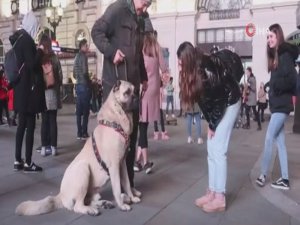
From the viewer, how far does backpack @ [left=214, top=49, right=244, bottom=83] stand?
4.71m

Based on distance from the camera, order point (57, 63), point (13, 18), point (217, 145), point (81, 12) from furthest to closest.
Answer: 1. point (13, 18)
2. point (81, 12)
3. point (57, 63)
4. point (217, 145)

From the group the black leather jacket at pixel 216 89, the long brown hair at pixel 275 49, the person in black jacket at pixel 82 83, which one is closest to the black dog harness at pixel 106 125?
the black leather jacket at pixel 216 89

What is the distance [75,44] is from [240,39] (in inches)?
457

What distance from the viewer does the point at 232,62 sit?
475 centimetres

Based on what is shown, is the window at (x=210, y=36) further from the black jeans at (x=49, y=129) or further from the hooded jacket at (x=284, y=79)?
the hooded jacket at (x=284, y=79)

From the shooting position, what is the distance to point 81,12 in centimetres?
3097

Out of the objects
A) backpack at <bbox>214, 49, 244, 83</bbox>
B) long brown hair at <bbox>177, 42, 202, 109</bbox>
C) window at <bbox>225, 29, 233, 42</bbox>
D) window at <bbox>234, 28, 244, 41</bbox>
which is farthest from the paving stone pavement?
window at <bbox>225, 29, 233, 42</bbox>

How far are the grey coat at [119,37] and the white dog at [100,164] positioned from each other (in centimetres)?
43

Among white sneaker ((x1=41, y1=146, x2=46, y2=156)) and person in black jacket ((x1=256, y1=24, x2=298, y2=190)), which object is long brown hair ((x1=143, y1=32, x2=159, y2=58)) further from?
white sneaker ((x1=41, y1=146, x2=46, y2=156))

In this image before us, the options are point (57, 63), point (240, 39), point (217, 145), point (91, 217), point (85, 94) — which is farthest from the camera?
point (240, 39)

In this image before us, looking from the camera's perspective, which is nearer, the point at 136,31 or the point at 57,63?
the point at 136,31

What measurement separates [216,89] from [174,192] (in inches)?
61.2

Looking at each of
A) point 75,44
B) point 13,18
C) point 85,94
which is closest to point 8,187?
point 85,94

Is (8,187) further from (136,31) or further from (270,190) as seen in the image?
(270,190)
